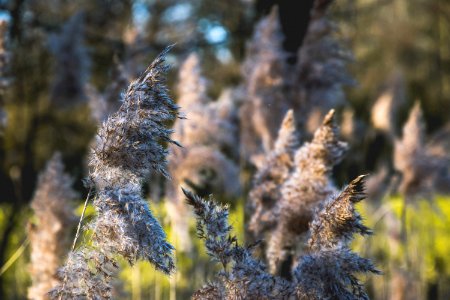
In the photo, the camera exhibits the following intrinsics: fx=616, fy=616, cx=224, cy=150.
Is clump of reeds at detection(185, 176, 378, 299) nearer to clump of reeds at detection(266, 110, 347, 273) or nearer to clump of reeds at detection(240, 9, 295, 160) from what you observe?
clump of reeds at detection(266, 110, 347, 273)

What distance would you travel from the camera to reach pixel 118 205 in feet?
4.28

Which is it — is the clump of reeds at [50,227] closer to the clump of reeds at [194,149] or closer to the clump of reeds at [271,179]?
the clump of reeds at [194,149]

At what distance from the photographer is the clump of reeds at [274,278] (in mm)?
1327

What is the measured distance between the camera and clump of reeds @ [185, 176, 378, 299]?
1327mm

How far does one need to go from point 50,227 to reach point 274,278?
3.72 feet

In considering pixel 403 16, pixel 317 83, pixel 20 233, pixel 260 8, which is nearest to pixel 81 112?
pixel 20 233

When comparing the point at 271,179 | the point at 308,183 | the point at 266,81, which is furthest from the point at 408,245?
the point at 308,183

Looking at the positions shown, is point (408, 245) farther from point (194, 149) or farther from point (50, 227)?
point (50, 227)

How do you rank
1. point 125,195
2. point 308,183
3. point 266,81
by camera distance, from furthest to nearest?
point 266,81
point 308,183
point 125,195

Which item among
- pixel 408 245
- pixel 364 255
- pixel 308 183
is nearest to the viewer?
pixel 308 183

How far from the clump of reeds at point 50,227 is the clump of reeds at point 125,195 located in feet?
2.90

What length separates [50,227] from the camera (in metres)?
2.23

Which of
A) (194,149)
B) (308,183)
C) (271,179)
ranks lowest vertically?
(308,183)

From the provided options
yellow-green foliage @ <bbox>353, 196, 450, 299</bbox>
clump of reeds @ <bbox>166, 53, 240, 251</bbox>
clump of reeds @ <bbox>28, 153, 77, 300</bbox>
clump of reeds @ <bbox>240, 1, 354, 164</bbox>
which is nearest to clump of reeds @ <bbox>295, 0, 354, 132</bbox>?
clump of reeds @ <bbox>240, 1, 354, 164</bbox>
